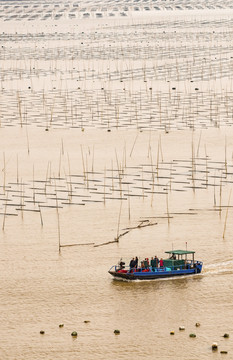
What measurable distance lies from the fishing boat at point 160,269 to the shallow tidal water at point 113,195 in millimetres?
288

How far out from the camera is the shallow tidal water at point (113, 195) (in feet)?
114

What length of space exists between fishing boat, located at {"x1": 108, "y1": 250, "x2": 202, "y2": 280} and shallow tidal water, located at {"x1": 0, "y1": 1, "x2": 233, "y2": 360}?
288 mm

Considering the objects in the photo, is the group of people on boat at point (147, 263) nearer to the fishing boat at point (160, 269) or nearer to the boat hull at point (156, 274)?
the fishing boat at point (160, 269)

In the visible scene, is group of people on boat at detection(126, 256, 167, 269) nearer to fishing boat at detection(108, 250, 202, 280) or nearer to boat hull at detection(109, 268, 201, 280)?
fishing boat at detection(108, 250, 202, 280)

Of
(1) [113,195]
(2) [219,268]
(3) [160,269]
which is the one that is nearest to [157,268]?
(3) [160,269]

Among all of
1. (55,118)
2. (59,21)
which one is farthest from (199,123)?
(59,21)

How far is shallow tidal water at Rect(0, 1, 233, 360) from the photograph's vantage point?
3475 centimetres

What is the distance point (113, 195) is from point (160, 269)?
36.4 feet

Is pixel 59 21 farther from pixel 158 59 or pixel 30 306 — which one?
pixel 30 306

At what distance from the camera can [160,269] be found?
39.8 metres

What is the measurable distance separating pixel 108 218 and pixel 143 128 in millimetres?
20524

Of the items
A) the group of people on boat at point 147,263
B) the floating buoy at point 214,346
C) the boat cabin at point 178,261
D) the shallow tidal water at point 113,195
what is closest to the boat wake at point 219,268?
the shallow tidal water at point 113,195

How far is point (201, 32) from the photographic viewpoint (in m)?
116

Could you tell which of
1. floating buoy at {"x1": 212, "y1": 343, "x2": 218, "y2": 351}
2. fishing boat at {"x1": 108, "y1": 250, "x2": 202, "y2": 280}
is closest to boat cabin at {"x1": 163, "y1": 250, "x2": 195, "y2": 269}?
fishing boat at {"x1": 108, "y1": 250, "x2": 202, "y2": 280}
